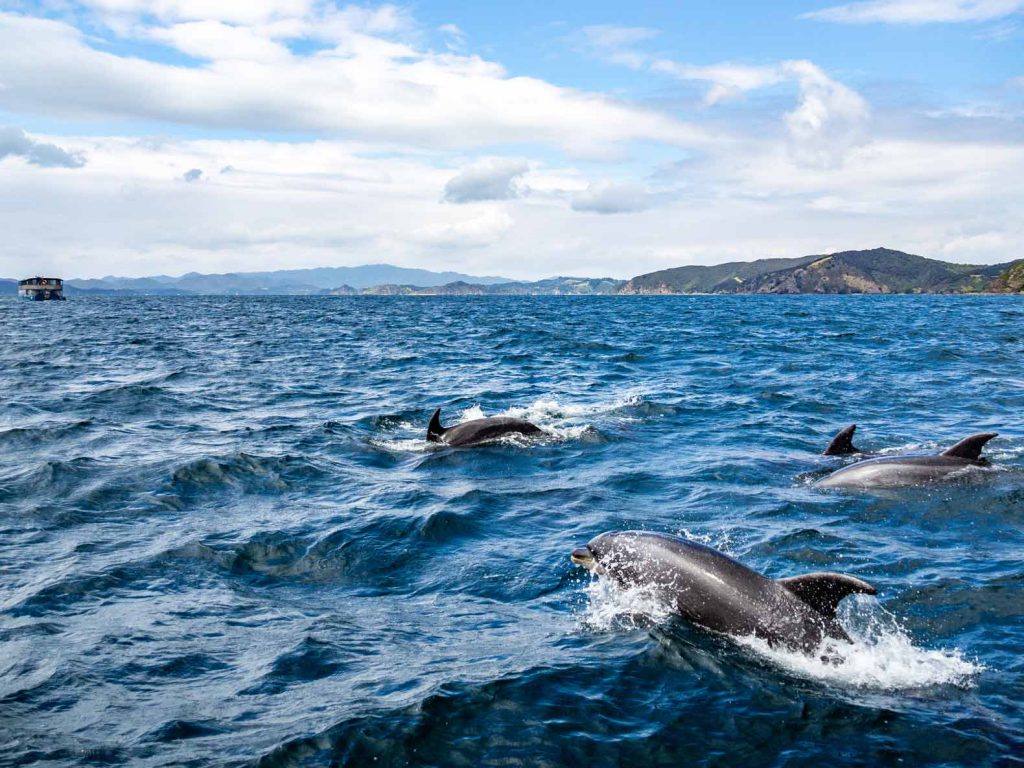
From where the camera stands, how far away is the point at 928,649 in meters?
9.09

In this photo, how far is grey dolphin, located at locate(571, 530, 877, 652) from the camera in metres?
8.82

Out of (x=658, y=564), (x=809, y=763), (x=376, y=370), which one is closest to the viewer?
(x=809, y=763)

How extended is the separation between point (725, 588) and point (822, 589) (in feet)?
3.69

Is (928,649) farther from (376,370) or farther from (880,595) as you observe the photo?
(376,370)

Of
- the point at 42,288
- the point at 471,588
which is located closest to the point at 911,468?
the point at 471,588

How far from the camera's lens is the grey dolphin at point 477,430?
20.1 metres

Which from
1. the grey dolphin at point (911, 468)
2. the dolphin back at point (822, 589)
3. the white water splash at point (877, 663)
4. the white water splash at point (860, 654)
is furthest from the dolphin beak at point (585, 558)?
the grey dolphin at point (911, 468)

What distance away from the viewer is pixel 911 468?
619 inches

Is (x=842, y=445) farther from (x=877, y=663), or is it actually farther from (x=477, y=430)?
(x=877, y=663)

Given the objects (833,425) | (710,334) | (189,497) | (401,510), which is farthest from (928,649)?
(710,334)

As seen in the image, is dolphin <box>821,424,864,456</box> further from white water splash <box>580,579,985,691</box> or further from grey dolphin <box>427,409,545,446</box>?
white water splash <box>580,579,985,691</box>

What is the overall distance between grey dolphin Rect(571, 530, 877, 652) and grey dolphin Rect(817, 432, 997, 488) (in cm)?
681

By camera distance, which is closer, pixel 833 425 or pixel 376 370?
pixel 833 425

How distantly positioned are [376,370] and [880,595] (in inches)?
1149
